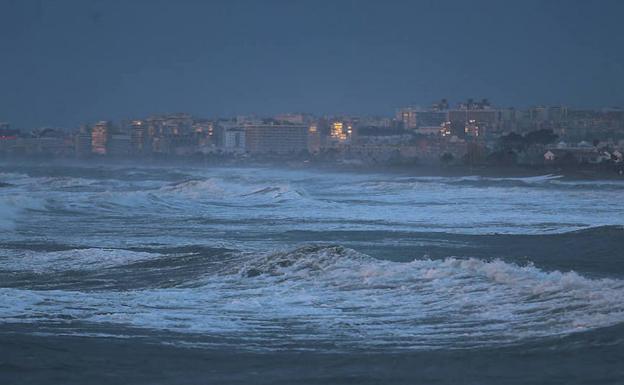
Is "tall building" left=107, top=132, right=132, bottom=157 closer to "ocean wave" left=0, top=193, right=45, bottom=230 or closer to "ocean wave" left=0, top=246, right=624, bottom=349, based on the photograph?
"ocean wave" left=0, top=193, right=45, bottom=230

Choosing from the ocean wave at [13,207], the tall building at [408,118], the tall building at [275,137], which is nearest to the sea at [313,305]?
the ocean wave at [13,207]

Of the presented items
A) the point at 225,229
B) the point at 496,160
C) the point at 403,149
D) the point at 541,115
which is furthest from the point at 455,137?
the point at 225,229

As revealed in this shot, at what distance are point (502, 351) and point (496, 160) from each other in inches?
2703

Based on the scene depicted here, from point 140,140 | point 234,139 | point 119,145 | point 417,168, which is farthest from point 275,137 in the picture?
point 417,168

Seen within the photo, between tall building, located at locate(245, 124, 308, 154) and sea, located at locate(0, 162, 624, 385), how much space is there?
118288 millimetres

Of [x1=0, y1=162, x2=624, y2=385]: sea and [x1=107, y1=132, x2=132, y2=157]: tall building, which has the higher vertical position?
[x1=0, y1=162, x2=624, y2=385]: sea

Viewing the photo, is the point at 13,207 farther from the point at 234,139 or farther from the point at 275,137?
the point at 234,139

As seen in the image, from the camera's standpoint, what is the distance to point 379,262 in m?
14.9

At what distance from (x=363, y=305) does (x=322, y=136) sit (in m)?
138

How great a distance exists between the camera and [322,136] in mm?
149250

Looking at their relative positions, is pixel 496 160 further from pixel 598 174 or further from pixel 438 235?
pixel 438 235

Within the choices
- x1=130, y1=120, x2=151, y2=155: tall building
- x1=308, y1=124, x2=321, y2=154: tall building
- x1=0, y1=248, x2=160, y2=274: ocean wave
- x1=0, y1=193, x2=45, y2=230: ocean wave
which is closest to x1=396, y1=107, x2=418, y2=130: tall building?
x1=308, y1=124, x2=321, y2=154: tall building

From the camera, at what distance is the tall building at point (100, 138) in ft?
479

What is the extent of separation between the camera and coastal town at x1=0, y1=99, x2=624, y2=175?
376 feet
